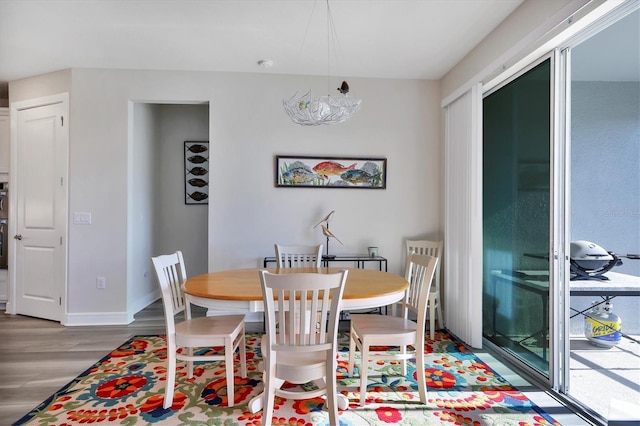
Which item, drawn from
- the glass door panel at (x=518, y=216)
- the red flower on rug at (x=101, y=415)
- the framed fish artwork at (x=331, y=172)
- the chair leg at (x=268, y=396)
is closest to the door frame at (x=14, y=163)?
the red flower on rug at (x=101, y=415)

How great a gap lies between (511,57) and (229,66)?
2633 mm

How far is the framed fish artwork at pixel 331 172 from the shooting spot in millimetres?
3730

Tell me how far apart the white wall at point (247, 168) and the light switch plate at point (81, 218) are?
0.06 m

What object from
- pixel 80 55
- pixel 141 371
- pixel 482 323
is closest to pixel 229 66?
pixel 80 55

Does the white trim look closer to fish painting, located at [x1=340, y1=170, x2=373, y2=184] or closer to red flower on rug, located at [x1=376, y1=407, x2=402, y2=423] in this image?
fish painting, located at [x1=340, y1=170, x2=373, y2=184]

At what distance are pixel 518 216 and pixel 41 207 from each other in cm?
481

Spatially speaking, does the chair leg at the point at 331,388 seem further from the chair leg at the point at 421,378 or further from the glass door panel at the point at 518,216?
the glass door panel at the point at 518,216

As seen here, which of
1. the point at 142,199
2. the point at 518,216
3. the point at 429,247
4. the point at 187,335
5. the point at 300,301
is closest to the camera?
the point at 300,301

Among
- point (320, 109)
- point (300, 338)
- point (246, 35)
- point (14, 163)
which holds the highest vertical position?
point (246, 35)

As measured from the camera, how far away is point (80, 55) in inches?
131

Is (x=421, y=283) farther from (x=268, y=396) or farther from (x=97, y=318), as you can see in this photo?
(x=97, y=318)

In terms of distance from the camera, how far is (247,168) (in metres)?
3.72

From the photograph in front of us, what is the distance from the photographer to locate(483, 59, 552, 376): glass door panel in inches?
95.3

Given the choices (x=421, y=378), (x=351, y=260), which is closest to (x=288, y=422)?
(x=421, y=378)
